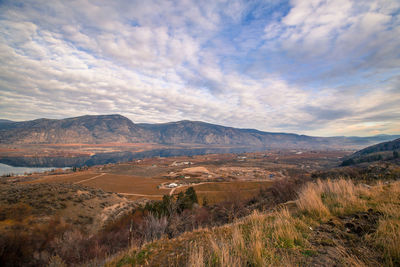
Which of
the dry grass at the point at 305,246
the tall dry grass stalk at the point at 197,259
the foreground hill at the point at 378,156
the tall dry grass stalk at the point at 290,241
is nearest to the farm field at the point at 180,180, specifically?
the foreground hill at the point at 378,156

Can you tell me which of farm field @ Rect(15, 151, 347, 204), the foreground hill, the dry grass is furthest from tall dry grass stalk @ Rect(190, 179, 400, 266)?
the foreground hill

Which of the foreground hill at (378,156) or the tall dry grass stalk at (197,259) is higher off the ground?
the tall dry grass stalk at (197,259)

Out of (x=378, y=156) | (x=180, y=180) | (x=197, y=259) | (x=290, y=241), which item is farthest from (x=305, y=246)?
(x=378, y=156)

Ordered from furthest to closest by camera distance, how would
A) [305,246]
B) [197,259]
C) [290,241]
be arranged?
1. [290,241]
2. [305,246]
3. [197,259]

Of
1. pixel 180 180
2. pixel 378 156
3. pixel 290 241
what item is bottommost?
pixel 180 180

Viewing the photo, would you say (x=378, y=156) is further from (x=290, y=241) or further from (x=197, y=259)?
(x=197, y=259)

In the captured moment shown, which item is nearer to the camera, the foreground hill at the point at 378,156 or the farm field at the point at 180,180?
the farm field at the point at 180,180

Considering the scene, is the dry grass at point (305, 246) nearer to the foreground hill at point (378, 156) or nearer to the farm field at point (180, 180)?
the farm field at point (180, 180)

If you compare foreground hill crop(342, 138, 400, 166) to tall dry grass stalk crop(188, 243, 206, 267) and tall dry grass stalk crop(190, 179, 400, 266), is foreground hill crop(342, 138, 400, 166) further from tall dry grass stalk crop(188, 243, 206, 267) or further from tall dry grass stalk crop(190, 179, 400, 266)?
tall dry grass stalk crop(188, 243, 206, 267)

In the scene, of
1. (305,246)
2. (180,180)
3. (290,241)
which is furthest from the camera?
(180,180)

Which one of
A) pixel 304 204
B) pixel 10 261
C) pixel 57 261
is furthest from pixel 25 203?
pixel 304 204

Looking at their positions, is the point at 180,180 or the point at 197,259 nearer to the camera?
the point at 197,259

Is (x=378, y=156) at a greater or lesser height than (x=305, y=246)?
lesser

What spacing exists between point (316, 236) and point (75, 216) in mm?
25135
